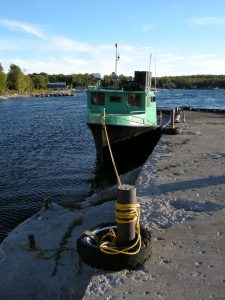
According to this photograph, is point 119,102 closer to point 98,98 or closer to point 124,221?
point 98,98

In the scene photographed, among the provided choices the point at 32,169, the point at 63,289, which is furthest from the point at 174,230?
the point at 32,169

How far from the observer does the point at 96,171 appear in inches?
770

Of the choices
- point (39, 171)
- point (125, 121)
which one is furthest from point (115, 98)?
point (39, 171)

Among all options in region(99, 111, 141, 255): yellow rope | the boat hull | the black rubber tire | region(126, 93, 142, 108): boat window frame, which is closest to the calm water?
the boat hull

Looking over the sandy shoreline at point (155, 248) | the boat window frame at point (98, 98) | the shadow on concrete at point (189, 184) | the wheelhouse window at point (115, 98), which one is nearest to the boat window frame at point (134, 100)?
the wheelhouse window at point (115, 98)

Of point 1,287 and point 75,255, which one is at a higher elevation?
point 75,255

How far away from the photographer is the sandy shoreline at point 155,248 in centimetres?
527

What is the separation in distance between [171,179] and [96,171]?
936 cm

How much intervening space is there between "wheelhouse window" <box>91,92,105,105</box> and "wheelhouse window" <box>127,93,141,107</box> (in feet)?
4.86

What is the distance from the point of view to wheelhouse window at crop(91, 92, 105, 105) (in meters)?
21.3

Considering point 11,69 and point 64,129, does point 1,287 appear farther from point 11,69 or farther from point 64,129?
point 11,69

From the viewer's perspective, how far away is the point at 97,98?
842 inches

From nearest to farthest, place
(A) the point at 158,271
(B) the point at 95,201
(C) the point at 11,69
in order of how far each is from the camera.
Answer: (A) the point at 158,271 → (B) the point at 95,201 → (C) the point at 11,69

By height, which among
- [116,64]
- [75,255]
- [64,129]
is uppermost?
[116,64]
